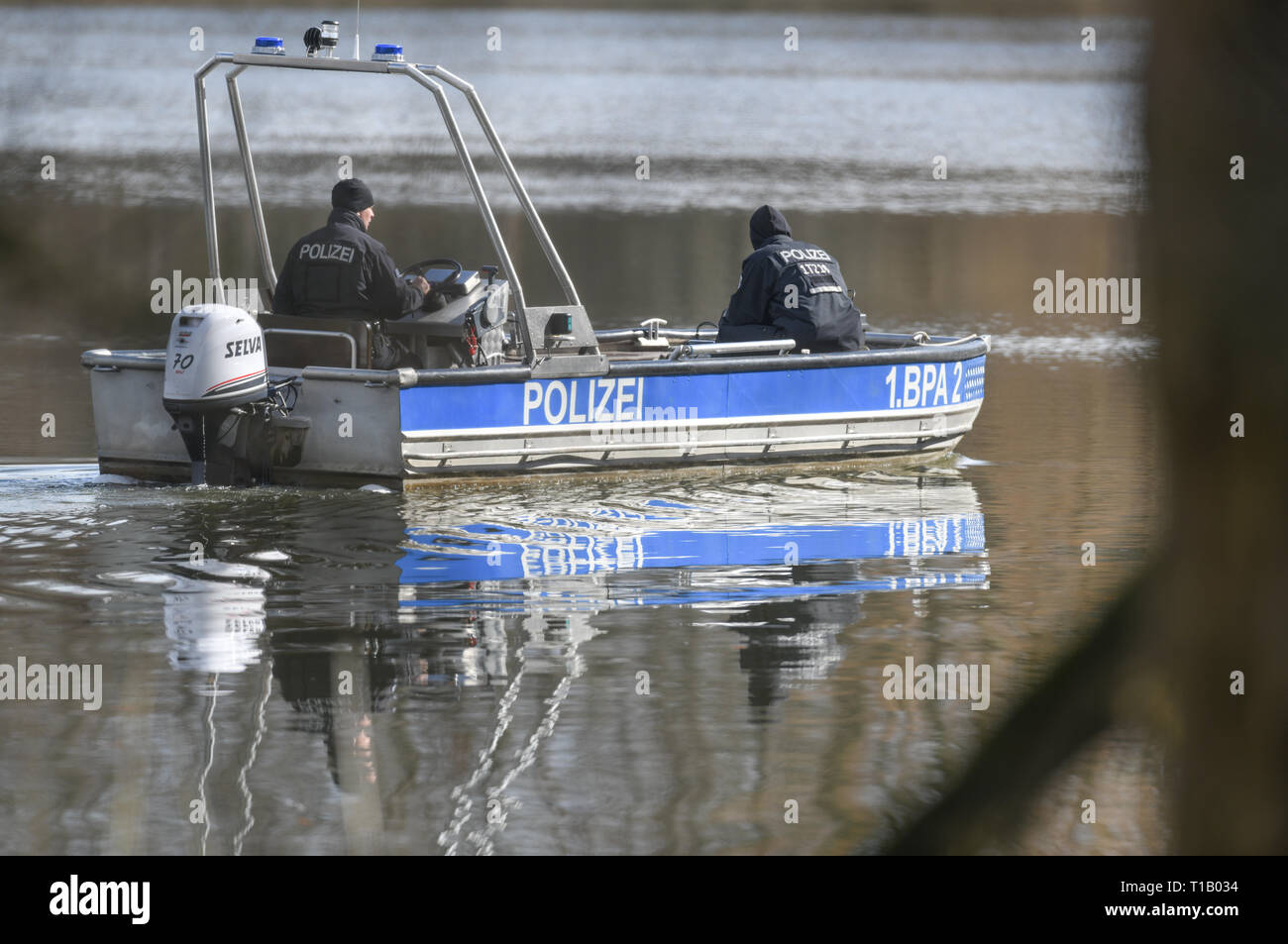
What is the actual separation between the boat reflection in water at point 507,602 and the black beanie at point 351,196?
177cm

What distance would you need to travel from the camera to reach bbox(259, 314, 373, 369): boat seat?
34.9 ft

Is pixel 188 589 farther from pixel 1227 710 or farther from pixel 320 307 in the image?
pixel 1227 710

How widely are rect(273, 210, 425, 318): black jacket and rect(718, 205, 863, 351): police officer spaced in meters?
2.10

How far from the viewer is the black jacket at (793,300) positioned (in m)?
11.6

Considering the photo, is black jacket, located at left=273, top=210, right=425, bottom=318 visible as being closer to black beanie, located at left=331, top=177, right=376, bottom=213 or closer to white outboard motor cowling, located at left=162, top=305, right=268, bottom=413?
black beanie, located at left=331, top=177, right=376, bottom=213

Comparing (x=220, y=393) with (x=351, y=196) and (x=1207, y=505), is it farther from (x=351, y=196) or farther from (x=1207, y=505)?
(x=1207, y=505)

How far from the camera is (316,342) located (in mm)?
10734

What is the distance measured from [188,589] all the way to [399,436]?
95.1 inches

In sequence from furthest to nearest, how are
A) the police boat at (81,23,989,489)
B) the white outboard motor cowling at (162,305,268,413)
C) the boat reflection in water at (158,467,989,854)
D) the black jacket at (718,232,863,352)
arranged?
the black jacket at (718,232,863,352)
the police boat at (81,23,989,489)
the white outboard motor cowling at (162,305,268,413)
the boat reflection in water at (158,467,989,854)

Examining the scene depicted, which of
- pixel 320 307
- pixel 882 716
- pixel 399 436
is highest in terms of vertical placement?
pixel 320 307

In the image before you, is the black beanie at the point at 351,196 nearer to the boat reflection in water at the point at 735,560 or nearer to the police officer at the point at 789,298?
the boat reflection in water at the point at 735,560

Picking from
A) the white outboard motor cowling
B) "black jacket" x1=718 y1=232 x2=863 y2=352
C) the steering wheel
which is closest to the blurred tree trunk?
the white outboard motor cowling

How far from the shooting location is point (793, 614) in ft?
25.6
